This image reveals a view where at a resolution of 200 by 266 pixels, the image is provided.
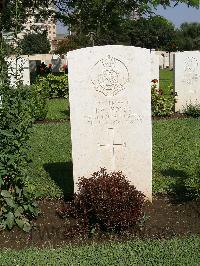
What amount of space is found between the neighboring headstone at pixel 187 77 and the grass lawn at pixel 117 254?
8.95 meters

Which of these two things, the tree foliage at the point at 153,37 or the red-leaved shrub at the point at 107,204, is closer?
the red-leaved shrub at the point at 107,204

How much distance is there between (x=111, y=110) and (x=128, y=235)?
1.42m

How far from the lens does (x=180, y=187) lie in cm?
629

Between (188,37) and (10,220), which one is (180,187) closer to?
(10,220)

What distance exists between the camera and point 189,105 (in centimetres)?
1314

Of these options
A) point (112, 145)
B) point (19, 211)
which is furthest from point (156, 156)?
point (19, 211)

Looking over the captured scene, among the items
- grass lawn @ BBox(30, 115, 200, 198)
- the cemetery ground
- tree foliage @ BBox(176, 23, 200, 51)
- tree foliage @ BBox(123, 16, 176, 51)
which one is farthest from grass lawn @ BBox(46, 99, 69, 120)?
tree foliage @ BBox(176, 23, 200, 51)

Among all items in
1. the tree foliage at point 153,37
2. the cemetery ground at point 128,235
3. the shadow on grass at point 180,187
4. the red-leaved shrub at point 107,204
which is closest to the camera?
the cemetery ground at point 128,235

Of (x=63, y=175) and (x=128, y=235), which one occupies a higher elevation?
(x=63, y=175)

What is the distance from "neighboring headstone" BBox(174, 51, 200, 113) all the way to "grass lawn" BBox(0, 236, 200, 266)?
8.95 meters

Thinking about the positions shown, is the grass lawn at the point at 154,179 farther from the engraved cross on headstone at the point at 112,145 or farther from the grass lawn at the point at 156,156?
the engraved cross on headstone at the point at 112,145

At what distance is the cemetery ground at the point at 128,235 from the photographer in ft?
13.6

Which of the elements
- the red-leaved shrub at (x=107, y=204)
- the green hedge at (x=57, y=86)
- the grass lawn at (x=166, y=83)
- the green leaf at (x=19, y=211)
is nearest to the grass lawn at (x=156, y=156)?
the green leaf at (x=19, y=211)

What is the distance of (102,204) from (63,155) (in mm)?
3740
